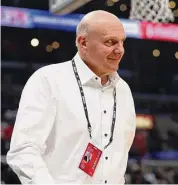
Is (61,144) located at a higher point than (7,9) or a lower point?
higher

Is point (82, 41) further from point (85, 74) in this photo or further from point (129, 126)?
point (129, 126)

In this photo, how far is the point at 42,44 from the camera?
6387mm

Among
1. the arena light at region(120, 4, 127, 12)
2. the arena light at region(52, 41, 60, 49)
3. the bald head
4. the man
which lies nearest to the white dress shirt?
the man

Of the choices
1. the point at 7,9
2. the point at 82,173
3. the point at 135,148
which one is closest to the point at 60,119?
the point at 82,173

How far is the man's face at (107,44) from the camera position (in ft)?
5.71

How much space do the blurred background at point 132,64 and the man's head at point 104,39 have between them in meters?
2.81

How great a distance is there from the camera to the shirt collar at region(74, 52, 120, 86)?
1788mm

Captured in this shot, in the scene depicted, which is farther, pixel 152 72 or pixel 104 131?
pixel 152 72

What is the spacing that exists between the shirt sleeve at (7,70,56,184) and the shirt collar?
136 millimetres

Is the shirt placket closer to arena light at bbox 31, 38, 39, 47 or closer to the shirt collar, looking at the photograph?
the shirt collar

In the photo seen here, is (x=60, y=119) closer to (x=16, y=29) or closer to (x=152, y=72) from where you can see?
(x=16, y=29)

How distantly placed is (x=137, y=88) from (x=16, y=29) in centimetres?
191

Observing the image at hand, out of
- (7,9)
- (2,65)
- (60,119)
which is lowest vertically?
(2,65)

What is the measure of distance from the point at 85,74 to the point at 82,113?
0.46ft
